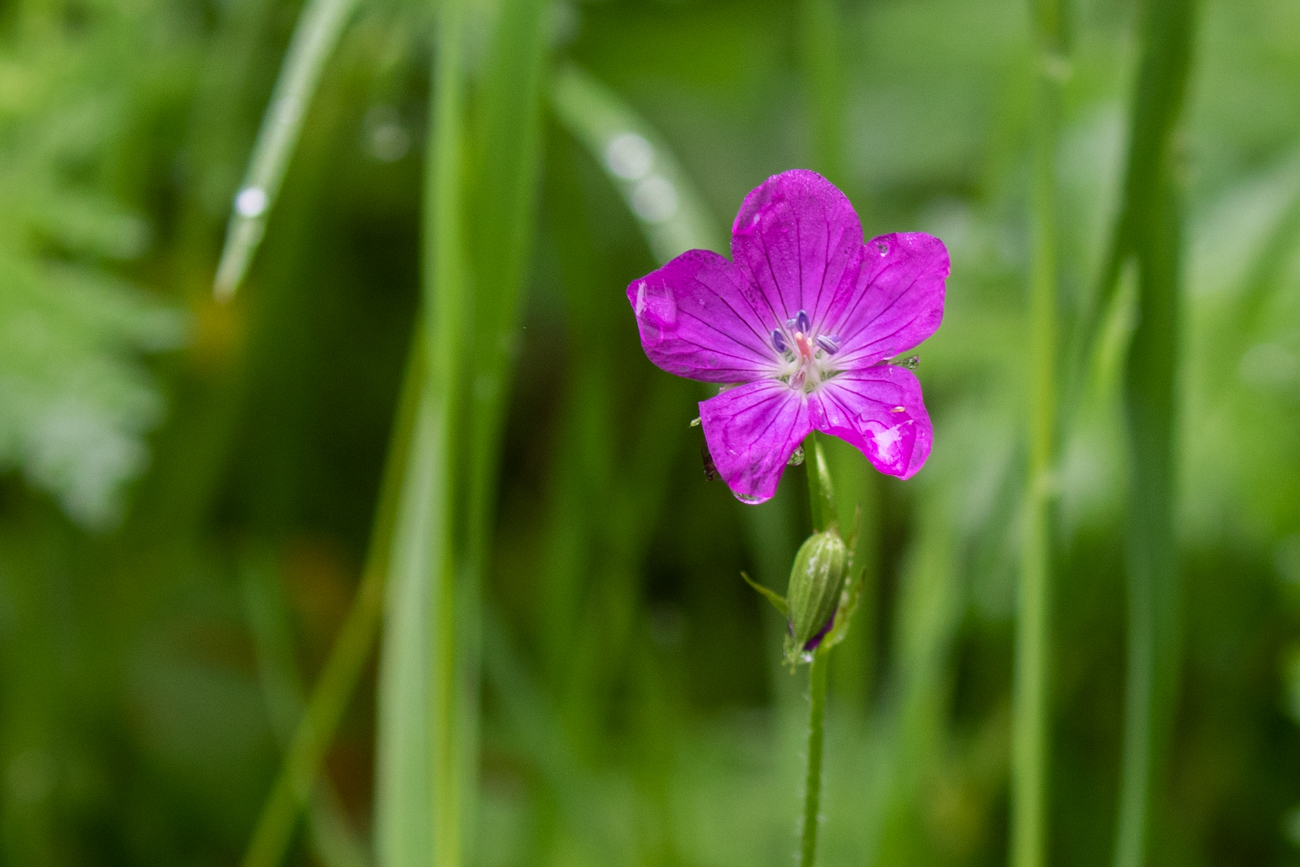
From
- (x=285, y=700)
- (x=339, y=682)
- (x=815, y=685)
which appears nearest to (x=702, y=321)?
(x=815, y=685)

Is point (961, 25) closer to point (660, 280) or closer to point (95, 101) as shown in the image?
point (95, 101)

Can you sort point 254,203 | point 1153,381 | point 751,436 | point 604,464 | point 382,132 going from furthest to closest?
1. point 604,464
2. point 382,132
3. point 254,203
4. point 1153,381
5. point 751,436

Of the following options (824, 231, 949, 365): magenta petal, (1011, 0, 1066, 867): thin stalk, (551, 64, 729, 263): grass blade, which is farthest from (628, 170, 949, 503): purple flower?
(551, 64, 729, 263): grass blade

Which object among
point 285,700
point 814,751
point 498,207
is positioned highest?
point 498,207

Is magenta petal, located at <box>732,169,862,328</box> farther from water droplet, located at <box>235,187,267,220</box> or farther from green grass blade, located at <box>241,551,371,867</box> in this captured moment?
green grass blade, located at <box>241,551,371,867</box>

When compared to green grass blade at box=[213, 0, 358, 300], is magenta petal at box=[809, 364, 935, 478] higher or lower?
lower

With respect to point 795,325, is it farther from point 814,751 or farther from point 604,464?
point 604,464
